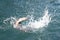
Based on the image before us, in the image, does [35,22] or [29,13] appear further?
[29,13]

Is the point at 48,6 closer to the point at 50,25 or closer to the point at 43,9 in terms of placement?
the point at 43,9

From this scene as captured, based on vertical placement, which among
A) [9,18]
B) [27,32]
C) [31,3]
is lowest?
[27,32]

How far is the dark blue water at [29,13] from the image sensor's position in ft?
41.8

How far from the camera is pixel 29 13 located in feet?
49.1

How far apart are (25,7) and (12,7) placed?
83 cm

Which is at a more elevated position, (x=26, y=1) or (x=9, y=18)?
(x=26, y=1)

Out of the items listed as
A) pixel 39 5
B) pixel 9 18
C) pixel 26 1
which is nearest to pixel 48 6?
pixel 39 5

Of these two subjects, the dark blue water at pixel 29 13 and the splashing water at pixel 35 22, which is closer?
the dark blue water at pixel 29 13

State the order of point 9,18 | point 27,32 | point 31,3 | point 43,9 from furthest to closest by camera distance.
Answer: point 31,3 < point 43,9 < point 9,18 < point 27,32

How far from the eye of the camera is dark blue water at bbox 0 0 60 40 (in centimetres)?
1274

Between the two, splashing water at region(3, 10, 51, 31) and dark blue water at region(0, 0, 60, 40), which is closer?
dark blue water at region(0, 0, 60, 40)

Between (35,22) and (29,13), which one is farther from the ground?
(29,13)

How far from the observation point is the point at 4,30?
518 inches

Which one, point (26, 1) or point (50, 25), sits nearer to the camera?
point (50, 25)
